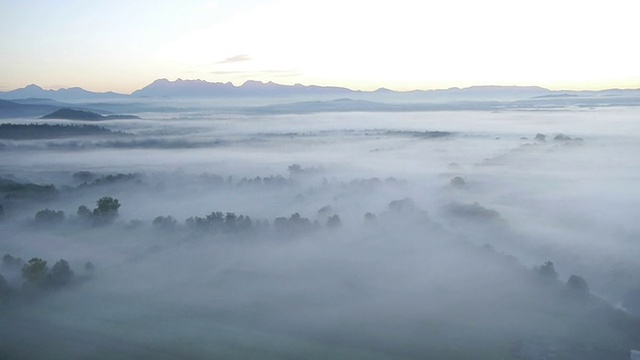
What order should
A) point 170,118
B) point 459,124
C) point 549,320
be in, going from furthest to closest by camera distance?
1. point 459,124
2. point 170,118
3. point 549,320

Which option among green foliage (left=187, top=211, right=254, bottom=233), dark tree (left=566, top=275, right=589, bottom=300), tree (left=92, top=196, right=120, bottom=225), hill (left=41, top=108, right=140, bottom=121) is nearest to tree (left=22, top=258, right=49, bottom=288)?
green foliage (left=187, top=211, right=254, bottom=233)

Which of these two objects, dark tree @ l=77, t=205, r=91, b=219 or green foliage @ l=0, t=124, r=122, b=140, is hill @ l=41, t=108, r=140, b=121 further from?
dark tree @ l=77, t=205, r=91, b=219

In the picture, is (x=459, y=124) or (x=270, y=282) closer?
(x=270, y=282)

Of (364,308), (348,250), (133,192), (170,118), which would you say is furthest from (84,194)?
(170,118)

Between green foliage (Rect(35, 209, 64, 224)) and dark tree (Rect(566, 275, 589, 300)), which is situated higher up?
green foliage (Rect(35, 209, 64, 224))

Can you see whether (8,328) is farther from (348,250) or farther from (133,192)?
(133,192)
